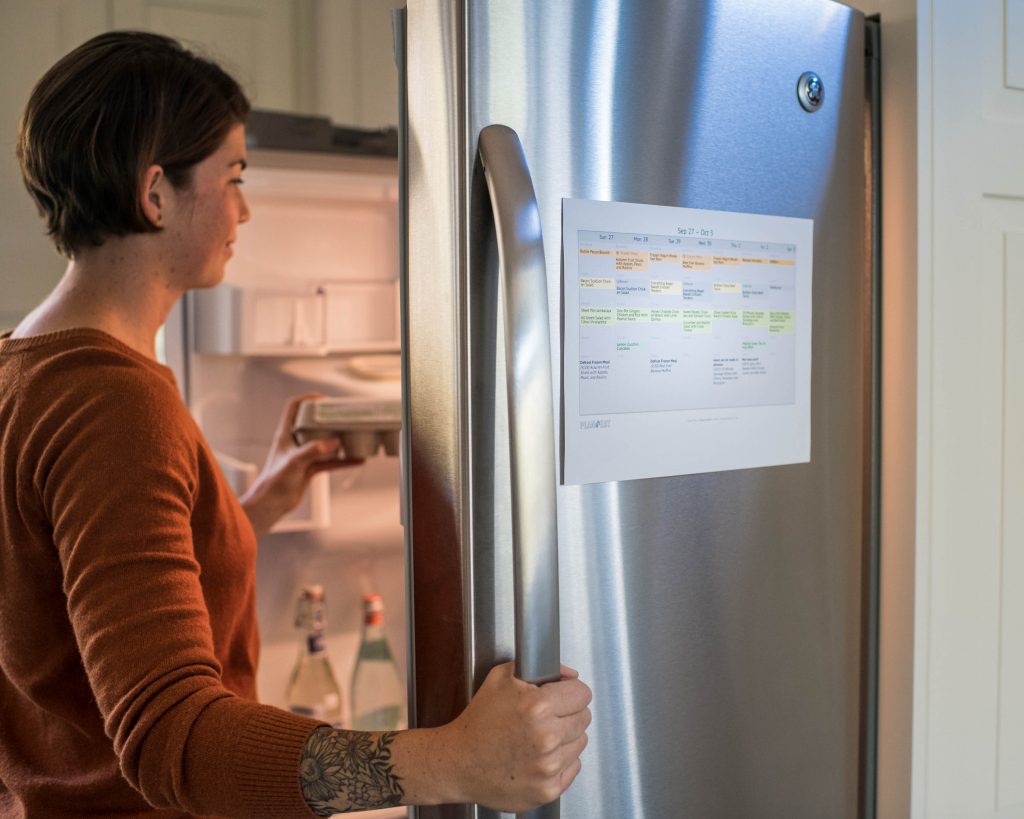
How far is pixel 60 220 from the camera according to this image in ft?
2.98

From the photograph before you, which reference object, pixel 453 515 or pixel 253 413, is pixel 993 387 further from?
pixel 253 413

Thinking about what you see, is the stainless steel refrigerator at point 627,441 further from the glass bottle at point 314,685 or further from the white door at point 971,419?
the glass bottle at point 314,685

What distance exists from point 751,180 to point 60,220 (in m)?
0.67

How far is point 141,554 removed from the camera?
Answer: 68 centimetres

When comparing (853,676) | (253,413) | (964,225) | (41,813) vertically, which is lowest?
(41,813)

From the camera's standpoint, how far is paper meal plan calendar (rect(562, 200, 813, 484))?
27.0 inches

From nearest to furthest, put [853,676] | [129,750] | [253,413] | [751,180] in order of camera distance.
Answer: [129,750] < [751,180] < [853,676] < [253,413]

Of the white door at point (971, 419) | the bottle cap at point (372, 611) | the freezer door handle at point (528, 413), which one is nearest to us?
the freezer door handle at point (528, 413)

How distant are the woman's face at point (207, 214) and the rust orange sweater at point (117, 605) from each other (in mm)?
117

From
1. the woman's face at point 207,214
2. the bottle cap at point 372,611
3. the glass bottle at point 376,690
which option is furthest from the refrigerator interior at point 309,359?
the woman's face at point 207,214

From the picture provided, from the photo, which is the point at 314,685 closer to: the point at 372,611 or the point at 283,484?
the point at 372,611

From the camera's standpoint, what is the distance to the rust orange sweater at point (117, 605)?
64 centimetres

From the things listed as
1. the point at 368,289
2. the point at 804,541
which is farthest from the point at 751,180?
the point at 368,289

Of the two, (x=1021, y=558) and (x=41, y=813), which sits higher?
(x=1021, y=558)
